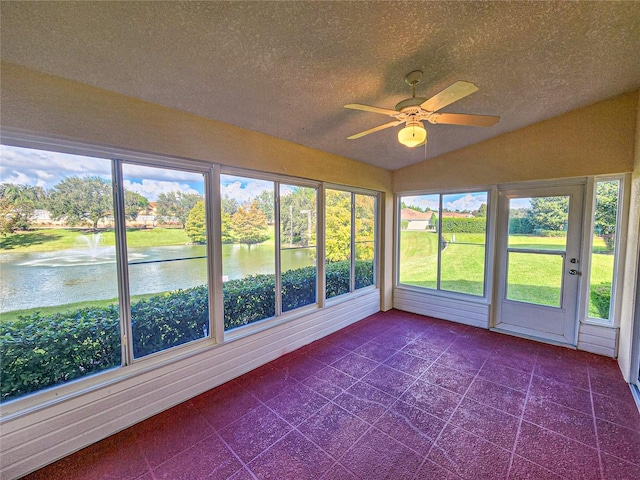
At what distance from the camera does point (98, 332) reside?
2.03 metres

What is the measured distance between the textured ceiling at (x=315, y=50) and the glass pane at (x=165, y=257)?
697 mm

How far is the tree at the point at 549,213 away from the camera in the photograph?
3.40m

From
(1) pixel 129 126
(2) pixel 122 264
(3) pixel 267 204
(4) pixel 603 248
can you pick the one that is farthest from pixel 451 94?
(4) pixel 603 248

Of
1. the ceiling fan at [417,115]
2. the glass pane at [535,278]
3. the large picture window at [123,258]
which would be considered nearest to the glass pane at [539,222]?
the glass pane at [535,278]

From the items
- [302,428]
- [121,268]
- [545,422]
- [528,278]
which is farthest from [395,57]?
[528,278]

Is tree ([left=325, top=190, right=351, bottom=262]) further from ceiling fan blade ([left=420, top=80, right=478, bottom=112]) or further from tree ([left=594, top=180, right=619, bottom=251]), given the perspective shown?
tree ([left=594, top=180, right=619, bottom=251])

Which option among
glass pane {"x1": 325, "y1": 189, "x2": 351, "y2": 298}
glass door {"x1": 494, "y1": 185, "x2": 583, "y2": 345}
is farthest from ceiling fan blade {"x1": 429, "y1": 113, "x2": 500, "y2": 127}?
glass door {"x1": 494, "y1": 185, "x2": 583, "y2": 345}

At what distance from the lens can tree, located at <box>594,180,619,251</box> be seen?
10.2 ft

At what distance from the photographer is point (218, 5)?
1.37m

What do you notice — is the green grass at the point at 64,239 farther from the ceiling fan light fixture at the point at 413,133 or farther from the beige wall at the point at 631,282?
the beige wall at the point at 631,282

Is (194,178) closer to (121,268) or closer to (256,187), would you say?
(256,187)

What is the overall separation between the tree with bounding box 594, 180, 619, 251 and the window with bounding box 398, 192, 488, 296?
117 centimetres

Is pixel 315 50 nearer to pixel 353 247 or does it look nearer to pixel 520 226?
pixel 353 247

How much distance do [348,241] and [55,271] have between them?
326cm
